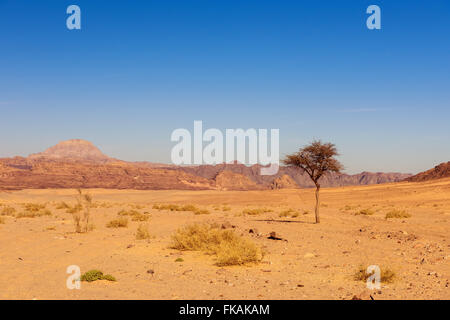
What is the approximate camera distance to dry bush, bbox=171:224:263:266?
34.3ft

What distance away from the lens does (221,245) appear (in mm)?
11492

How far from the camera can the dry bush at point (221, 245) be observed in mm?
10445

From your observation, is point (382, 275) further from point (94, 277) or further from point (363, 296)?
point (94, 277)

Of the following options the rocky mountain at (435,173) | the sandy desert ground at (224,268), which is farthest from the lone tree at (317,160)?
the rocky mountain at (435,173)

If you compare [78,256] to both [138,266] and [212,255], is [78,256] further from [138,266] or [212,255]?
[212,255]

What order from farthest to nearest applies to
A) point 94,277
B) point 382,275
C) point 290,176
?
point 290,176, point 94,277, point 382,275

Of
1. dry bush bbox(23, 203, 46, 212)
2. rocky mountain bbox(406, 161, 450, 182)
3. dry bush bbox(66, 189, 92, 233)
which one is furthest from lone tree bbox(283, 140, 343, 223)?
rocky mountain bbox(406, 161, 450, 182)

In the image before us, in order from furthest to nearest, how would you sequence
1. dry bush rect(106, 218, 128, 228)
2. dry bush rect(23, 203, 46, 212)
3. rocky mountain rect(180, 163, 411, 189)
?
rocky mountain rect(180, 163, 411, 189), dry bush rect(23, 203, 46, 212), dry bush rect(106, 218, 128, 228)

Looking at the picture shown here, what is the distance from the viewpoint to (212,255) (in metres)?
12.3

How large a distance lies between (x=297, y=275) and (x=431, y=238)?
8784 mm

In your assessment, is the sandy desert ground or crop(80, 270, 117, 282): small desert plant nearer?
the sandy desert ground

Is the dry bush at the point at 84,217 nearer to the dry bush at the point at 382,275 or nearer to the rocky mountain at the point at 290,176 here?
the dry bush at the point at 382,275

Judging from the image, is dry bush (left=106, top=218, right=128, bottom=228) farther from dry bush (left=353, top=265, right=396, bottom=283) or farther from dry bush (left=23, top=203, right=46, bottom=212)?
dry bush (left=353, top=265, right=396, bottom=283)

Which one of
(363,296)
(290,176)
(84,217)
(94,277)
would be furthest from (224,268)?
(290,176)
